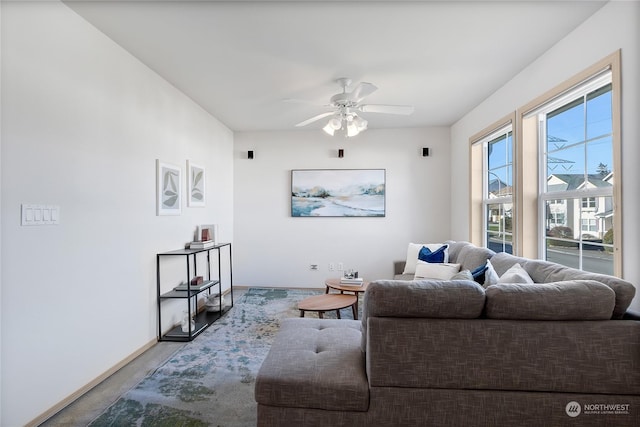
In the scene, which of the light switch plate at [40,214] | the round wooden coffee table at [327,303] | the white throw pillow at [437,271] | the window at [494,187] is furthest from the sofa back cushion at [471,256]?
the light switch plate at [40,214]

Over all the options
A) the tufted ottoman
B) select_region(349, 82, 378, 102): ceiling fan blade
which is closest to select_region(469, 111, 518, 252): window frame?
select_region(349, 82, 378, 102): ceiling fan blade

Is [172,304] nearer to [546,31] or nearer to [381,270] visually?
[381,270]

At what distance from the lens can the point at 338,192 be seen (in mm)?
4762

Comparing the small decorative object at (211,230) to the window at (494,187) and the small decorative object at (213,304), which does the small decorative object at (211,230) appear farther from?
the window at (494,187)

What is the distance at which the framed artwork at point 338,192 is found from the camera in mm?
4719

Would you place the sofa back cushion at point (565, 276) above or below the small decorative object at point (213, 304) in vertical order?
above

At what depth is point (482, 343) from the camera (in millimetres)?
1375

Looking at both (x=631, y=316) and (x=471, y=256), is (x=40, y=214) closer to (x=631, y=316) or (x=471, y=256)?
(x=631, y=316)

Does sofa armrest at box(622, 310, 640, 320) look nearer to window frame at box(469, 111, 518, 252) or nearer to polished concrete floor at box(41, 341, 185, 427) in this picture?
window frame at box(469, 111, 518, 252)

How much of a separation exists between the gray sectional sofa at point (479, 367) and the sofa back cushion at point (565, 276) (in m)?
0.01

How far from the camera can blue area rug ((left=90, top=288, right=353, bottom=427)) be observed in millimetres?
1760

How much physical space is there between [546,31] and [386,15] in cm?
121

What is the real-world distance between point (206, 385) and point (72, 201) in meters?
1.53

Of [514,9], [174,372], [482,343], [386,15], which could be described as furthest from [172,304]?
[514,9]
